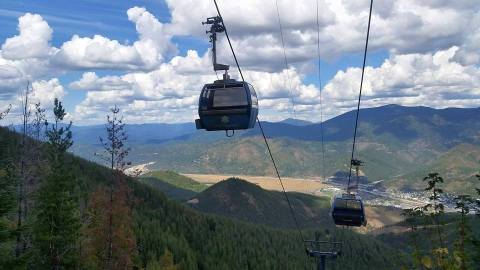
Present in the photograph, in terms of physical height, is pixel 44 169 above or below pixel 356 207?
above

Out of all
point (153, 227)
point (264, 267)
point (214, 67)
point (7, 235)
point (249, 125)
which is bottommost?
point (264, 267)

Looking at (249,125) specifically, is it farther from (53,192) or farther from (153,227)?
(153,227)

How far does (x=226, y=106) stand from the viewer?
2291cm

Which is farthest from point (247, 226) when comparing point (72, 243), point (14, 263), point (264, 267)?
point (14, 263)

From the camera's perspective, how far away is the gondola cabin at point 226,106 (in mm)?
22688

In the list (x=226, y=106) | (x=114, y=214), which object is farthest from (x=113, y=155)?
(x=226, y=106)

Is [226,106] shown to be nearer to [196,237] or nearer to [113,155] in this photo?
[113,155]

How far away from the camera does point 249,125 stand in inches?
907

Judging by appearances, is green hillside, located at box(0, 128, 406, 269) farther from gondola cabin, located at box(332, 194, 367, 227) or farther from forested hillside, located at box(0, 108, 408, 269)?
gondola cabin, located at box(332, 194, 367, 227)

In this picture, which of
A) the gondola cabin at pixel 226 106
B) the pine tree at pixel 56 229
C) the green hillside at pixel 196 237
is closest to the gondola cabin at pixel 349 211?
the gondola cabin at pixel 226 106

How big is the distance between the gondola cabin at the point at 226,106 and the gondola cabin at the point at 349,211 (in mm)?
23554

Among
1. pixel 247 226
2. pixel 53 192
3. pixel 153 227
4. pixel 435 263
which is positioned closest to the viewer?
pixel 435 263

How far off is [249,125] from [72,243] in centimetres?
2541

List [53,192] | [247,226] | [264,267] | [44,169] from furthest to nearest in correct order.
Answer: [247,226] → [264,267] → [44,169] → [53,192]
